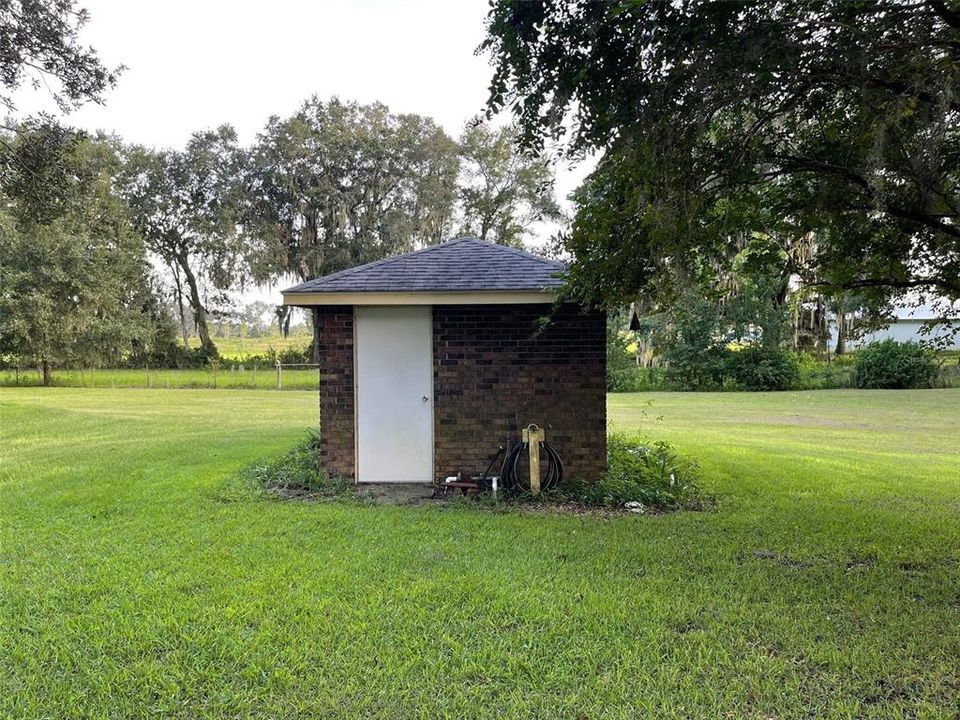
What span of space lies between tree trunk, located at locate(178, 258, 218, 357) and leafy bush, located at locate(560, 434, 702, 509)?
31544mm

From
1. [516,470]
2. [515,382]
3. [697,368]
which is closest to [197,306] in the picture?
[697,368]

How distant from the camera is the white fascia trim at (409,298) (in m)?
6.07

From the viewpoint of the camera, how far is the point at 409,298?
6188 mm

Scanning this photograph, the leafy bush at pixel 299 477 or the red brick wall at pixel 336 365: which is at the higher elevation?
the red brick wall at pixel 336 365

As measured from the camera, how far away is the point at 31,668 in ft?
9.02

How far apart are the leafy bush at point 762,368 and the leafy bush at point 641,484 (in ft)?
51.7

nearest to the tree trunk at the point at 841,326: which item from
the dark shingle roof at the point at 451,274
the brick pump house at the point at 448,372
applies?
the dark shingle roof at the point at 451,274

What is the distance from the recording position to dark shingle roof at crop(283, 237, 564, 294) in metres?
6.17

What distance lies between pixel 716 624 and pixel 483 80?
3972mm

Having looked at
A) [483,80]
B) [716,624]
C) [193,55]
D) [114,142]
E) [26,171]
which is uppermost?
[114,142]

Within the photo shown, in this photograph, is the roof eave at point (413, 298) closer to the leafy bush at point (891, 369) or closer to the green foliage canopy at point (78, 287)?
the green foliage canopy at point (78, 287)

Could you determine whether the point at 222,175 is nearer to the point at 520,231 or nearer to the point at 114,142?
the point at 114,142

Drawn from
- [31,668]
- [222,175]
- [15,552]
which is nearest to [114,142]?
[222,175]

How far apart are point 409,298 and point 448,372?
0.92 metres
